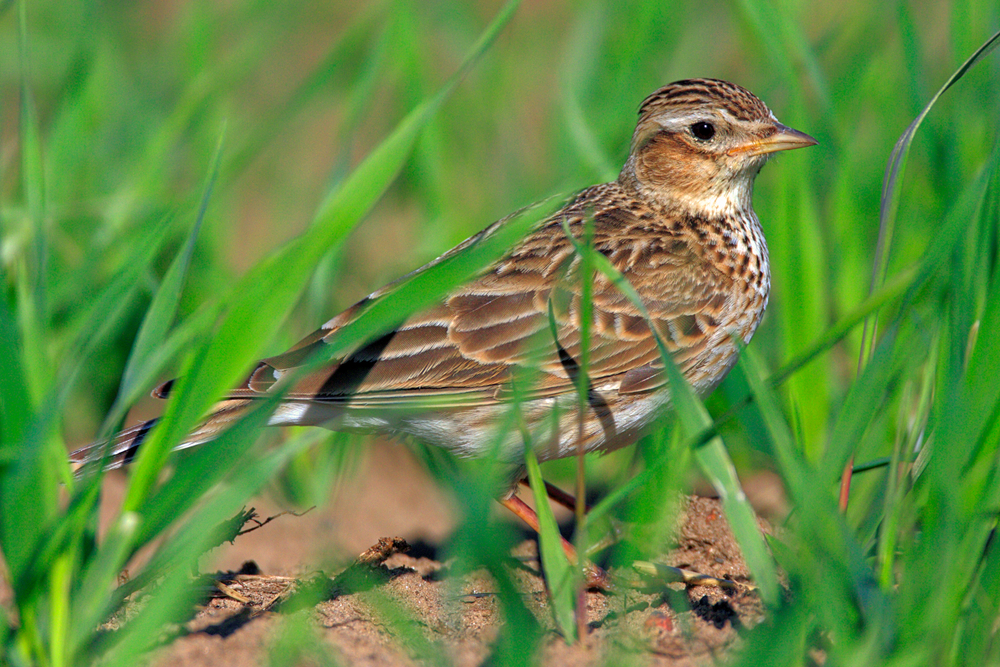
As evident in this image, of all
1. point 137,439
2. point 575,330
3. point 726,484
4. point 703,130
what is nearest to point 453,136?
point 703,130

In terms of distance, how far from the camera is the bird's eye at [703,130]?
4008mm

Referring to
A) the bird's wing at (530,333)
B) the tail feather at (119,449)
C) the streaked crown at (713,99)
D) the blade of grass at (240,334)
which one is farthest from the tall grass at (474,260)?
the bird's wing at (530,333)

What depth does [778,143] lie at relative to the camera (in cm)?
382

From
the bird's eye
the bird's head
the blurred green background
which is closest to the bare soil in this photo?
the blurred green background

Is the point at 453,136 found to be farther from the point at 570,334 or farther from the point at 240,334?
the point at 240,334

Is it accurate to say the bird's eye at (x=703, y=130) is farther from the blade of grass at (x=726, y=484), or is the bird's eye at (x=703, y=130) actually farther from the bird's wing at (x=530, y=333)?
the blade of grass at (x=726, y=484)

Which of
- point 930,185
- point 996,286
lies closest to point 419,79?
point 930,185

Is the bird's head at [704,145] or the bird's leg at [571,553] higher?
the bird's head at [704,145]

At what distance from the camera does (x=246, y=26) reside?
707 centimetres

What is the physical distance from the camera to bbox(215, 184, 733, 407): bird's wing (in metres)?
3.42

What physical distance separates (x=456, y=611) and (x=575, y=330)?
116 cm

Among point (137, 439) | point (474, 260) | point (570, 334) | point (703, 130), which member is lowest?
point (570, 334)

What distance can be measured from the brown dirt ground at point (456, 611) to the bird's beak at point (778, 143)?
4.36 feet

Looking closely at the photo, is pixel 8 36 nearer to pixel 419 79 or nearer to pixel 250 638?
pixel 419 79
